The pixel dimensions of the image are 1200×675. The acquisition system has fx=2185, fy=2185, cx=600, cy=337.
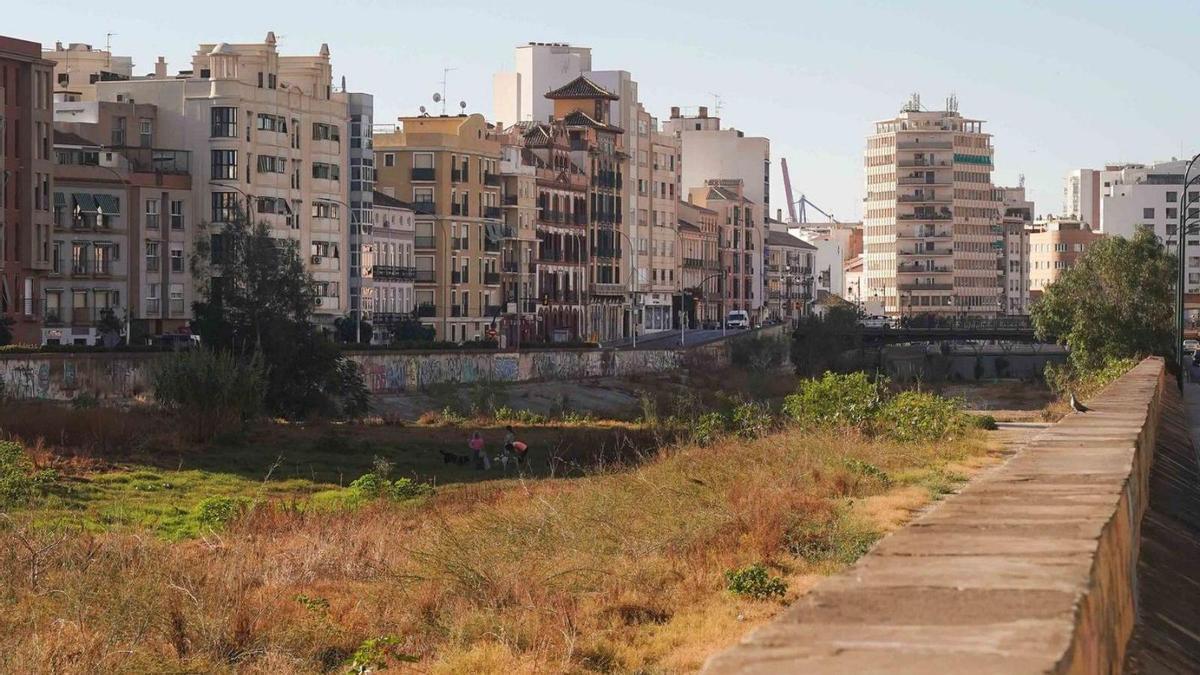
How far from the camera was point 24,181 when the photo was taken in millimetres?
89250

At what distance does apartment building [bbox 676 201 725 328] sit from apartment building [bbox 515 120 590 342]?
21895 millimetres

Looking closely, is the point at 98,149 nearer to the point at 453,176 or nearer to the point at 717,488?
the point at 453,176

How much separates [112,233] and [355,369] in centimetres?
3360

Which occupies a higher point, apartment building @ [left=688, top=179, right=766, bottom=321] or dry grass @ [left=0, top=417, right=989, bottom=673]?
apartment building @ [left=688, top=179, right=766, bottom=321]

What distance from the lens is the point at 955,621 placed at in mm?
6812

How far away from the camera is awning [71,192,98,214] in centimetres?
10156

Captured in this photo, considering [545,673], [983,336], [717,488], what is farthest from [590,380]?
[545,673]

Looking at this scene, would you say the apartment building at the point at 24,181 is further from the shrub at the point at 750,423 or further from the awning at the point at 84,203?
the shrub at the point at 750,423

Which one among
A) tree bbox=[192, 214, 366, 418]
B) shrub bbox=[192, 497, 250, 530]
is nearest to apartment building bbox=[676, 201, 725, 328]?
tree bbox=[192, 214, 366, 418]

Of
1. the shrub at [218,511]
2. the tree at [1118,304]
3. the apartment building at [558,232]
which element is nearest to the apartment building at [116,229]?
the apartment building at [558,232]

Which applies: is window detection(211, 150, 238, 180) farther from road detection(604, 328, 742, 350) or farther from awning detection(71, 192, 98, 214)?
road detection(604, 328, 742, 350)

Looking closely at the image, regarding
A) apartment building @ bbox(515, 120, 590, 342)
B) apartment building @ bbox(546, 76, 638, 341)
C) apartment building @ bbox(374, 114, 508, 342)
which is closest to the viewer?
apartment building @ bbox(374, 114, 508, 342)

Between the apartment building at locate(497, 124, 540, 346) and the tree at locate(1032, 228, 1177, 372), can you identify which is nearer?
the tree at locate(1032, 228, 1177, 372)

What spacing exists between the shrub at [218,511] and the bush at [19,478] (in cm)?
270
